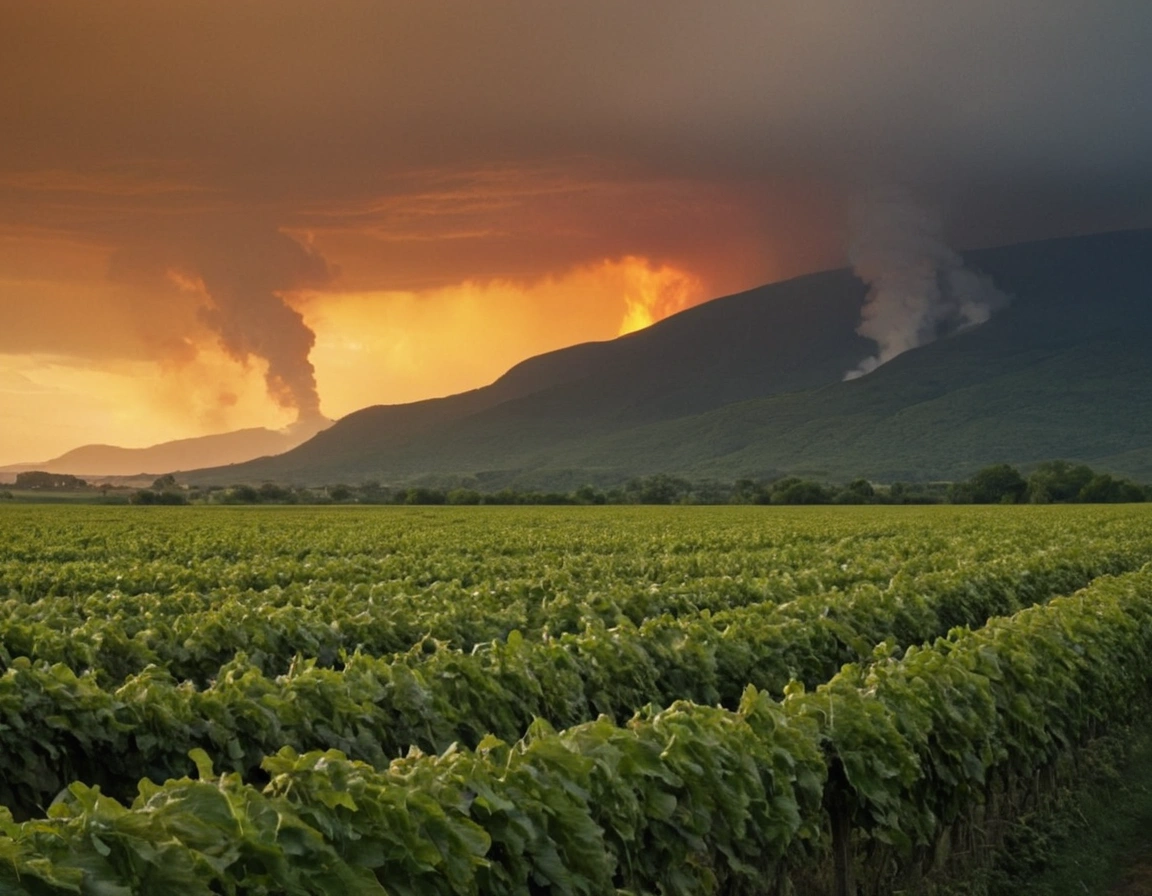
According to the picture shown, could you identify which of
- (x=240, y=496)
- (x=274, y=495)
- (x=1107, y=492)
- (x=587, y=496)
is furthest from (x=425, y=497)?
(x=1107, y=492)

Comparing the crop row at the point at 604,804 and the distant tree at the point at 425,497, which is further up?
the distant tree at the point at 425,497

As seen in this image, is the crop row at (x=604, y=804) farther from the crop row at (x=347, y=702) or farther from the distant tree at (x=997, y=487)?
the distant tree at (x=997, y=487)

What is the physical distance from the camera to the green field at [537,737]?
219 inches

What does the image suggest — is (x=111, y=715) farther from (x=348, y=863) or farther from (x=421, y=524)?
(x=421, y=524)

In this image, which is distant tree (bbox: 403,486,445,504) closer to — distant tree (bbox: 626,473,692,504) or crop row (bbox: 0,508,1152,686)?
distant tree (bbox: 626,473,692,504)

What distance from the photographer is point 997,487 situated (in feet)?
414

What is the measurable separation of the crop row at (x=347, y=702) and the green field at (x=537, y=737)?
3 centimetres

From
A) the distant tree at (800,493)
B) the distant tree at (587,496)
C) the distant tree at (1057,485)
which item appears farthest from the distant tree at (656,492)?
the distant tree at (1057,485)

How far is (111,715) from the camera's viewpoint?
923 centimetres

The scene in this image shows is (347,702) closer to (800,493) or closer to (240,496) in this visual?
(800,493)

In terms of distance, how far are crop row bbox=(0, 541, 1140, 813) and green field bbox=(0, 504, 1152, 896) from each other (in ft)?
0.09

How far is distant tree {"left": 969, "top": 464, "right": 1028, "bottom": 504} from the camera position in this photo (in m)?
125

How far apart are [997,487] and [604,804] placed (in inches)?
5010

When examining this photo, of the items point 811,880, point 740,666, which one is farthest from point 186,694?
point 740,666
